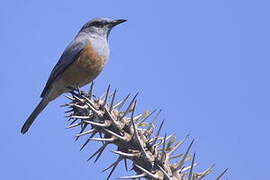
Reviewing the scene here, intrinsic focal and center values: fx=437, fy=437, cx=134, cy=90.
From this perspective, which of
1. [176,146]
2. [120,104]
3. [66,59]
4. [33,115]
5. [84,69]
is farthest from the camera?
[33,115]

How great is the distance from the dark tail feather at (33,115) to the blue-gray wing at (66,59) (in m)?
0.19

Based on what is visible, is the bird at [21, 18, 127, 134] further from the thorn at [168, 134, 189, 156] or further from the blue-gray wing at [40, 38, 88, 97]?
the thorn at [168, 134, 189, 156]

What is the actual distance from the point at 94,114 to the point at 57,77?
503 cm

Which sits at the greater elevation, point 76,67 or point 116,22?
point 116,22

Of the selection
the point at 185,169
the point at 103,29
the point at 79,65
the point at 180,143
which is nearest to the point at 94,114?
the point at 180,143

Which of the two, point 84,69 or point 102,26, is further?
point 102,26

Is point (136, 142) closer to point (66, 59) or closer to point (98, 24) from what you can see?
point (66, 59)

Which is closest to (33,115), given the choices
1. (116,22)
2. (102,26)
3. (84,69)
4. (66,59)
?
(66,59)

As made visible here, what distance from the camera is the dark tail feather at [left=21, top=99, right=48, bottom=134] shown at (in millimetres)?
7887

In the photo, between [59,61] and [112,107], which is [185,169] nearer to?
[112,107]

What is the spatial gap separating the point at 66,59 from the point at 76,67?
1.34 feet

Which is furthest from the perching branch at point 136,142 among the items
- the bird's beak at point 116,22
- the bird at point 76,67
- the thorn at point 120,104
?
the bird's beak at point 116,22

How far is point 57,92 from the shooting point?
8234 mm

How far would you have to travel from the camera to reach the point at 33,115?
8.52m
